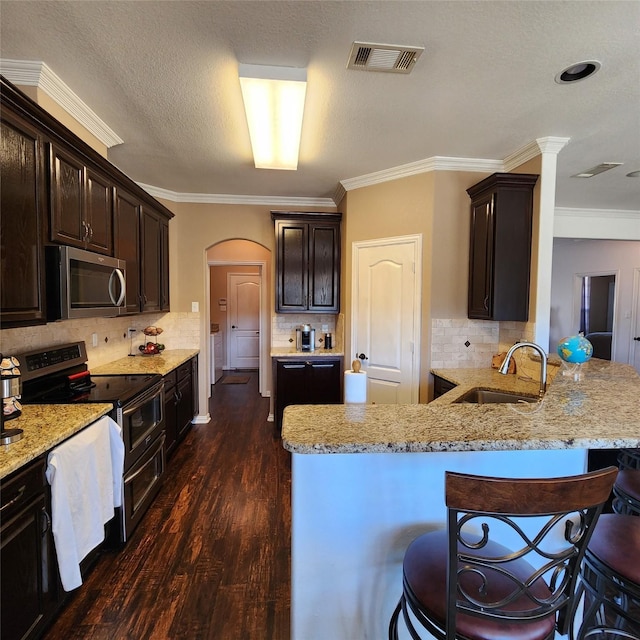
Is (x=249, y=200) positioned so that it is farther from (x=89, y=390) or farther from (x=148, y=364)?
(x=89, y=390)

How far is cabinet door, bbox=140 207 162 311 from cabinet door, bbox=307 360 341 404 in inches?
67.9

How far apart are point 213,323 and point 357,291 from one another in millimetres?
4580

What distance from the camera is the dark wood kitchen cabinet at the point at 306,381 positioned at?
381 cm

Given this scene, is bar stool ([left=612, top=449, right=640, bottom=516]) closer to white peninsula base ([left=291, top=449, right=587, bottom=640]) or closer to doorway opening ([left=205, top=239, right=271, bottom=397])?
white peninsula base ([left=291, top=449, right=587, bottom=640])

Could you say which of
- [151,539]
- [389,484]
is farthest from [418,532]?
[151,539]

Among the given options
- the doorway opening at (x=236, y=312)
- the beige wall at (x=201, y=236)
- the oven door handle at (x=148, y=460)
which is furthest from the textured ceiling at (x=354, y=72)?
the doorway opening at (x=236, y=312)

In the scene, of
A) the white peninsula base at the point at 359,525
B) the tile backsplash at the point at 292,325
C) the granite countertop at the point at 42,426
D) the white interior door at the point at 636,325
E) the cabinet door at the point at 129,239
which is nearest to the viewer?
the white peninsula base at the point at 359,525

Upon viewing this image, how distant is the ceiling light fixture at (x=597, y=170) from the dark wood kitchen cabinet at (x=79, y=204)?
4252 mm

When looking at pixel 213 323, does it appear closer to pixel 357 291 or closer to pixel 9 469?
pixel 357 291

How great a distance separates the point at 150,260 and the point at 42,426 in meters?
2.15

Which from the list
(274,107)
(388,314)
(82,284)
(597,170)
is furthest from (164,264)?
(597,170)

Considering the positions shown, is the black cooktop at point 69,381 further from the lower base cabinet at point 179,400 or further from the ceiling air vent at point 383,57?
the ceiling air vent at point 383,57

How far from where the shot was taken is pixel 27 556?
1.39 m

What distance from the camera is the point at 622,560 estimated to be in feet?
3.76
